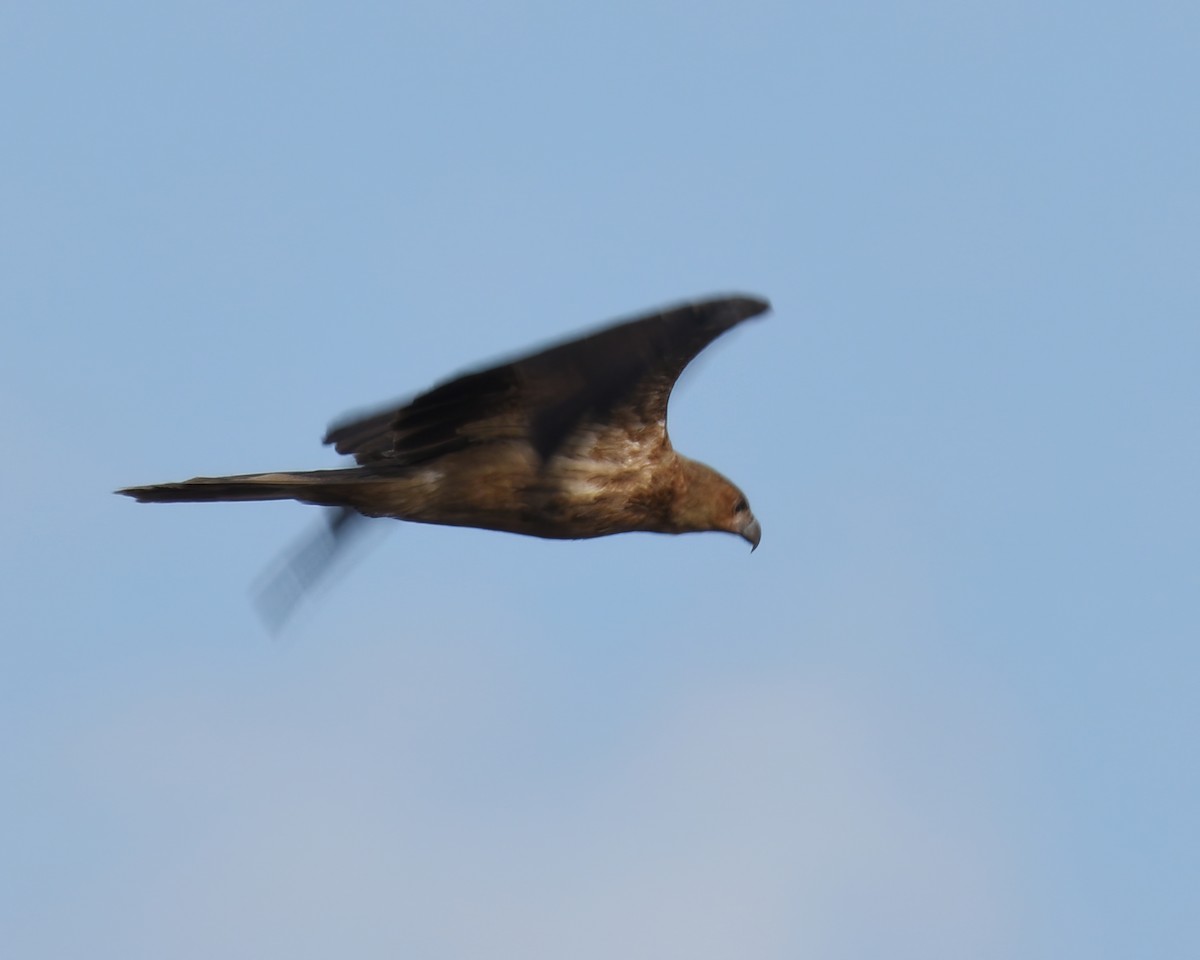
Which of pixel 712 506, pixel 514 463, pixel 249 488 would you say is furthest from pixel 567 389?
pixel 712 506

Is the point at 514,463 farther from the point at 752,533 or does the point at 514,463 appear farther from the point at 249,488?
the point at 752,533

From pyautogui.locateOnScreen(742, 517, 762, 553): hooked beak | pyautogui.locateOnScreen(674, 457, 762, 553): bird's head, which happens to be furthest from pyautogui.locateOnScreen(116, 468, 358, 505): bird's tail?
pyautogui.locateOnScreen(742, 517, 762, 553): hooked beak

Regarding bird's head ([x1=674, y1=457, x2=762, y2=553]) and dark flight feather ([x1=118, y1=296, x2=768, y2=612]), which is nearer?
dark flight feather ([x1=118, y1=296, x2=768, y2=612])

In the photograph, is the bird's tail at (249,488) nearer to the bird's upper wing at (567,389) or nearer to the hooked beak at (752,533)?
the bird's upper wing at (567,389)

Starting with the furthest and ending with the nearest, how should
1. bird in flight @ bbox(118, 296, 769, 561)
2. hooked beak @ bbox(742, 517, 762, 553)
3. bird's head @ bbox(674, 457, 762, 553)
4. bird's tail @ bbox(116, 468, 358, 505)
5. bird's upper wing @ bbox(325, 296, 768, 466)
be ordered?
hooked beak @ bbox(742, 517, 762, 553)
bird's head @ bbox(674, 457, 762, 553)
bird's tail @ bbox(116, 468, 358, 505)
bird in flight @ bbox(118, 296, 769, 561)
bird's upper wing @ bbox(325, 296, 768, 466)

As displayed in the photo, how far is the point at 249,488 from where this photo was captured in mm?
10445

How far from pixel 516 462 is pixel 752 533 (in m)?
2.14

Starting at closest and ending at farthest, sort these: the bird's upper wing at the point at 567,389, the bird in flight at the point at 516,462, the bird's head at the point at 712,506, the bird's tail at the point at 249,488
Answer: the bird's upper wing at the point at 567,389
the bird in flight at the point at 516,462
the bird's tail at the point at 249,488
the bird's head at the point at 712,506

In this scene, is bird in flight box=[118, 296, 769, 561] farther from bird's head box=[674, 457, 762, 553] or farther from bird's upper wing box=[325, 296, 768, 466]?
bird's head box=[674, 457, 762, 553]

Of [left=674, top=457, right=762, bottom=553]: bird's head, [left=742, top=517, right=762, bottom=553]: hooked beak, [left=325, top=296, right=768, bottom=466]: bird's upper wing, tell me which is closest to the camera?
[left=325, top=296, right=768, bottom=466]: bird's upper wing

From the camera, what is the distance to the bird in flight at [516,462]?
9.94 m

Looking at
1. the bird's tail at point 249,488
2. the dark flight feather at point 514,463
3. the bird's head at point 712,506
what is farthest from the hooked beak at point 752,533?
the bird's tail at point 249,488

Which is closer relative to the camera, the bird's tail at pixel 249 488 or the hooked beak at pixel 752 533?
the bird's tail at pixel 249 488

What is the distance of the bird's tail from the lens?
34.1 feet
